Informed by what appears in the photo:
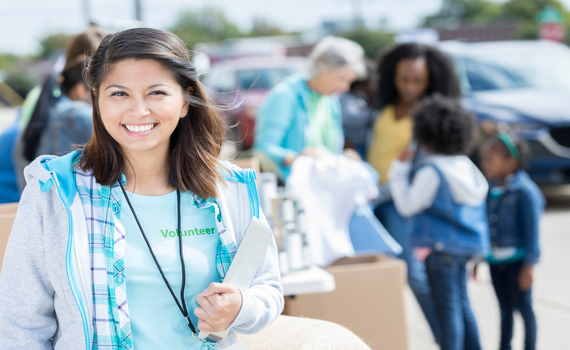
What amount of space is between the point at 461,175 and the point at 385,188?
0.71 meters

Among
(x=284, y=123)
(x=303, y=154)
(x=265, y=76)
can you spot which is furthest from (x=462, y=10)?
(x=303, y=154)

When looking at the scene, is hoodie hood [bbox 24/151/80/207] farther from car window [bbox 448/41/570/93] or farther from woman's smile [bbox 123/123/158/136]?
car window [bbox 448/41/570/93]

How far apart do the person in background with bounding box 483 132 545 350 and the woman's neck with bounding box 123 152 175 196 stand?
7.40ft

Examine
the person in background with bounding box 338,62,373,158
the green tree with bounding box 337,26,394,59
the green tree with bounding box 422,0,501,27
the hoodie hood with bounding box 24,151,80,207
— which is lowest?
the hoodie hood with bounding box 24,151,80,207

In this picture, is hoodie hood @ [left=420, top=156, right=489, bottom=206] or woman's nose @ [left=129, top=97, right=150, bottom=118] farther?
hoodie hood @ [left=420, top=156, right=489, bottom=206]

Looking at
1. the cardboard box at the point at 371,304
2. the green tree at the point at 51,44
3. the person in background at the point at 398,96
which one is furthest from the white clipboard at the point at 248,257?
the green tree at the point at 51,44

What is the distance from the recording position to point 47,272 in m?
1.44

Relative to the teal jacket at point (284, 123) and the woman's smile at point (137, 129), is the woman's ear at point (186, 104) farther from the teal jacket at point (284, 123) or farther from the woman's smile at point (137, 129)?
the teal jacket at point (284, 123)

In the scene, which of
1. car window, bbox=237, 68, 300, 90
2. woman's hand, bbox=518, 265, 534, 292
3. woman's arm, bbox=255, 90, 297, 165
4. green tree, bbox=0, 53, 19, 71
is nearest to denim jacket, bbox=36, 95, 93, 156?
woman's arm, bbox=255, 90, 297, 165

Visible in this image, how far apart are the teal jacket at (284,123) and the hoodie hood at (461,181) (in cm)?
84

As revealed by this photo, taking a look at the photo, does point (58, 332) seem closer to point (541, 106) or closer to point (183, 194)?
point (183, 194)

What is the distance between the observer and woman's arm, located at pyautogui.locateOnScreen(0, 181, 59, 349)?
4.66 ft

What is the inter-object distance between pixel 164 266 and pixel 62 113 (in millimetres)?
1648

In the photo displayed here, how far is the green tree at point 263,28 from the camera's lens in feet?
226
